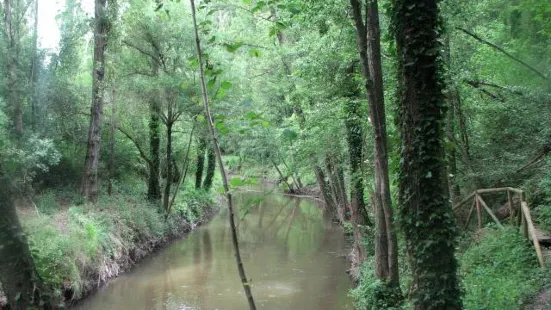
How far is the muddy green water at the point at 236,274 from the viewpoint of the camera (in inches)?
457

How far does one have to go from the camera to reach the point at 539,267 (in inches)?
298

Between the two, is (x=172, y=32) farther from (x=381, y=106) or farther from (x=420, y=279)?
(x=420, y=279)

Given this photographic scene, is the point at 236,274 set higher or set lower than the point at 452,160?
lower

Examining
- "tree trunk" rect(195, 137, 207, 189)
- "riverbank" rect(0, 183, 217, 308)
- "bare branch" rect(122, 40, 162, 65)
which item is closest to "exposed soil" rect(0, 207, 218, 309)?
"riverbank" rect(0, 183, 217, 308)

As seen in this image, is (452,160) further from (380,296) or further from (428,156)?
(428,156)

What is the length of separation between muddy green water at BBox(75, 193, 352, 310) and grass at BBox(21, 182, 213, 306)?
0.52 meters

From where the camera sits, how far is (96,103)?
15.8 meters

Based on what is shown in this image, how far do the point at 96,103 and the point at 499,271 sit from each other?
13317 mm

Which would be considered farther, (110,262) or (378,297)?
(110,262)

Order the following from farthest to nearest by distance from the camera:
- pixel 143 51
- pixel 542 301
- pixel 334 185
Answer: pixel 334 185, pixel 143 51, pixel 542 301

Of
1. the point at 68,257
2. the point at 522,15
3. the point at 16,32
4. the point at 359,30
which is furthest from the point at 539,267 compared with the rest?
the point at 16,32

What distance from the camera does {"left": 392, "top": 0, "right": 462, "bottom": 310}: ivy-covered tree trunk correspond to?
16.4 feet

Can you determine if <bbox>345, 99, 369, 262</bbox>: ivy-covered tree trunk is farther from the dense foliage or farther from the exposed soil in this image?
the exposed soil

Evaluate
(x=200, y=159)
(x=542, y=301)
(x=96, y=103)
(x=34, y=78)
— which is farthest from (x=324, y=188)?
(x=542, y=301)
